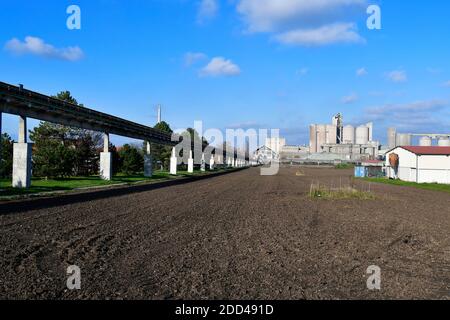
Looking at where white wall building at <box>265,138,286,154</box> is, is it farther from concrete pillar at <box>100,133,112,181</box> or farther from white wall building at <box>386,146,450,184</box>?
concrete pillar at <box>100,133,112,181</box>

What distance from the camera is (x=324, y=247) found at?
10484mm

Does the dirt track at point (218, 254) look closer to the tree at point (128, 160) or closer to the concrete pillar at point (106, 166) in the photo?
the concrete pillar at point (106, 166)

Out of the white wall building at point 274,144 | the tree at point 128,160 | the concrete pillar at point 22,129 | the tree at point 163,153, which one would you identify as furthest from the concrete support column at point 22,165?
the white wall building at point 274,144

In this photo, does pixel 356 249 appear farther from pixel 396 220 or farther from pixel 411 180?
pixel 411 180

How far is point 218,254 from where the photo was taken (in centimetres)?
945

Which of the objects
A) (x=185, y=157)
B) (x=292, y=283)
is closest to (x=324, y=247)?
(x=292, y=283)

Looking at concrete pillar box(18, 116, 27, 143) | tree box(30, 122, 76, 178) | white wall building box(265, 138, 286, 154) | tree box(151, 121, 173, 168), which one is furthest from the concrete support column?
white wall building box(265, 138, 286, 154)

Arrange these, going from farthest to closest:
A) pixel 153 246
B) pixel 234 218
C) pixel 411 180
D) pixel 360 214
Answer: pixel 411 180, pixel 360 214, pixel 234 218, pixel 153 246

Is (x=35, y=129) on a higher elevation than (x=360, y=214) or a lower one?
higher

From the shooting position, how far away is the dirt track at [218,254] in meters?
6.80

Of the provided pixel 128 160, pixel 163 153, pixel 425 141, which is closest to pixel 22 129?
pixel 128 160

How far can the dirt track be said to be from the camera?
22.3 feet

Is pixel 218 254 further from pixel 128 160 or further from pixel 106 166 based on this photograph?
pixel 128 160
